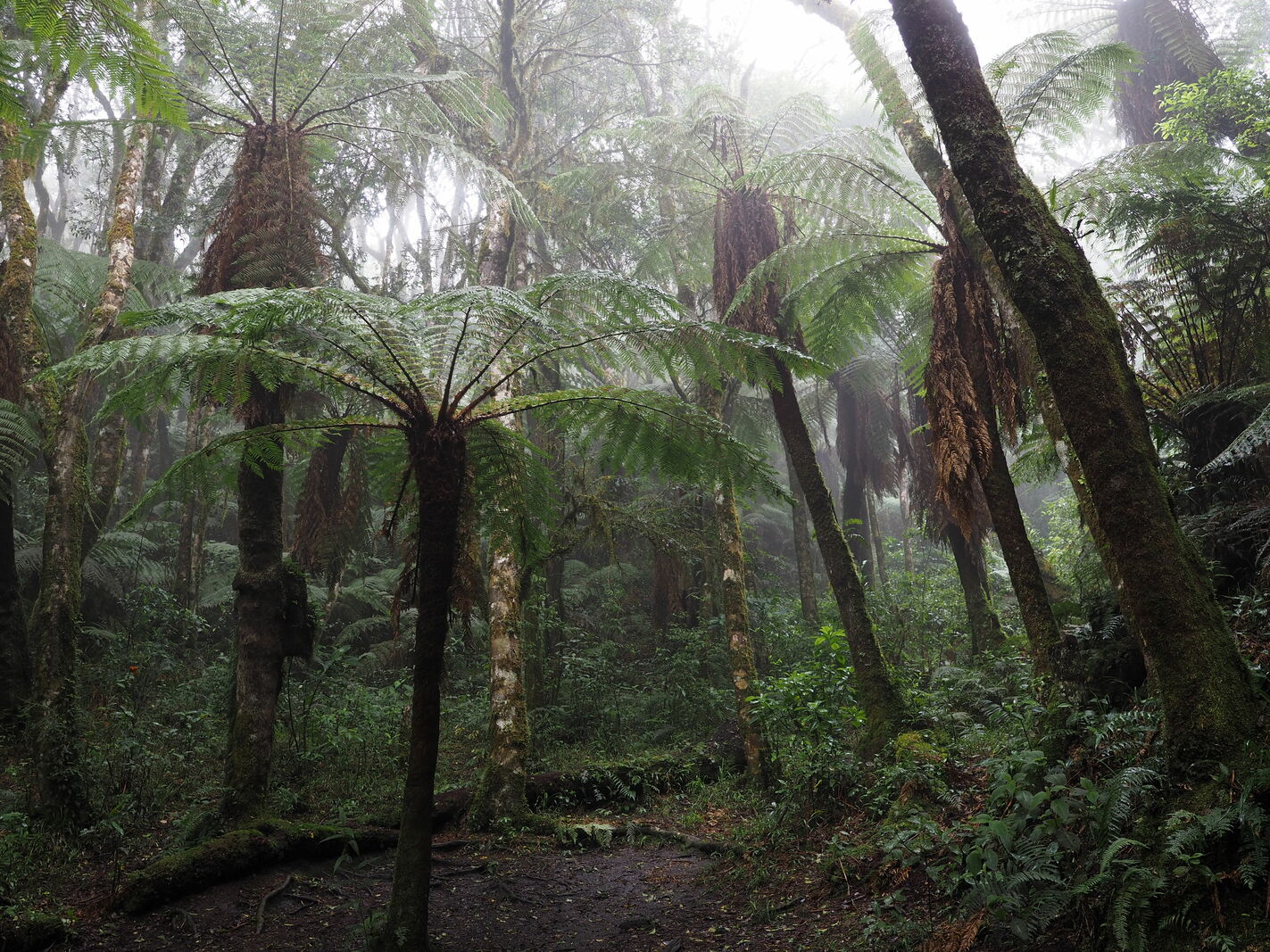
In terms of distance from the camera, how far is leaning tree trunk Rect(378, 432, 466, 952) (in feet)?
10.6

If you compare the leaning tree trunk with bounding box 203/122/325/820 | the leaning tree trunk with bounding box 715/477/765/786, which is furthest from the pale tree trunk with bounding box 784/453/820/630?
the leaning tree trunk with bounding box 203/122/325/820

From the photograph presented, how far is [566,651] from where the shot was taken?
1063 cm

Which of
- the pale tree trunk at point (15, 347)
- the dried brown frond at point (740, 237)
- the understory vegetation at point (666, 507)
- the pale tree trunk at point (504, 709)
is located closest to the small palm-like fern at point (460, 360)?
the understory vegetation at point (666, 507)

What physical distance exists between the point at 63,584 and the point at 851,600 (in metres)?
5.96

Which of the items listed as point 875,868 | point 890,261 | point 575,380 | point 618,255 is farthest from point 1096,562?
point 618,255

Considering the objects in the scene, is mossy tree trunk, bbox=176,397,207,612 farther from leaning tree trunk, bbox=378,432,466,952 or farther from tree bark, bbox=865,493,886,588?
tree bark, bbox=865,493,886,588

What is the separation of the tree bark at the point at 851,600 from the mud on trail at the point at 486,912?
1.67 m

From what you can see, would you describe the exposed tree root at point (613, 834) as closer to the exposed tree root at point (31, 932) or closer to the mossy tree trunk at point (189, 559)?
the exposed tree root at point (31, 932)

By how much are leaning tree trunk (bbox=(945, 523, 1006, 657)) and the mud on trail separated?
6.25 metres

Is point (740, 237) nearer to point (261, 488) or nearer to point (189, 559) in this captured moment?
point (261, 488)

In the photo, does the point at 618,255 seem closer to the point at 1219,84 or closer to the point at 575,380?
the point at 575,380

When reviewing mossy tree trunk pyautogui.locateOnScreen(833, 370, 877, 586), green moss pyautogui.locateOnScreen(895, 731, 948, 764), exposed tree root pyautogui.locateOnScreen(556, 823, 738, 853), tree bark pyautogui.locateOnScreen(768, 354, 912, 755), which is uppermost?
mossy tree trunk pyautogui.locateOnScreen(833, 370, 877, 586)

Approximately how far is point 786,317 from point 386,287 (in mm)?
7455

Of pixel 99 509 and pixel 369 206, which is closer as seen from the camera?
pixel 99 509
